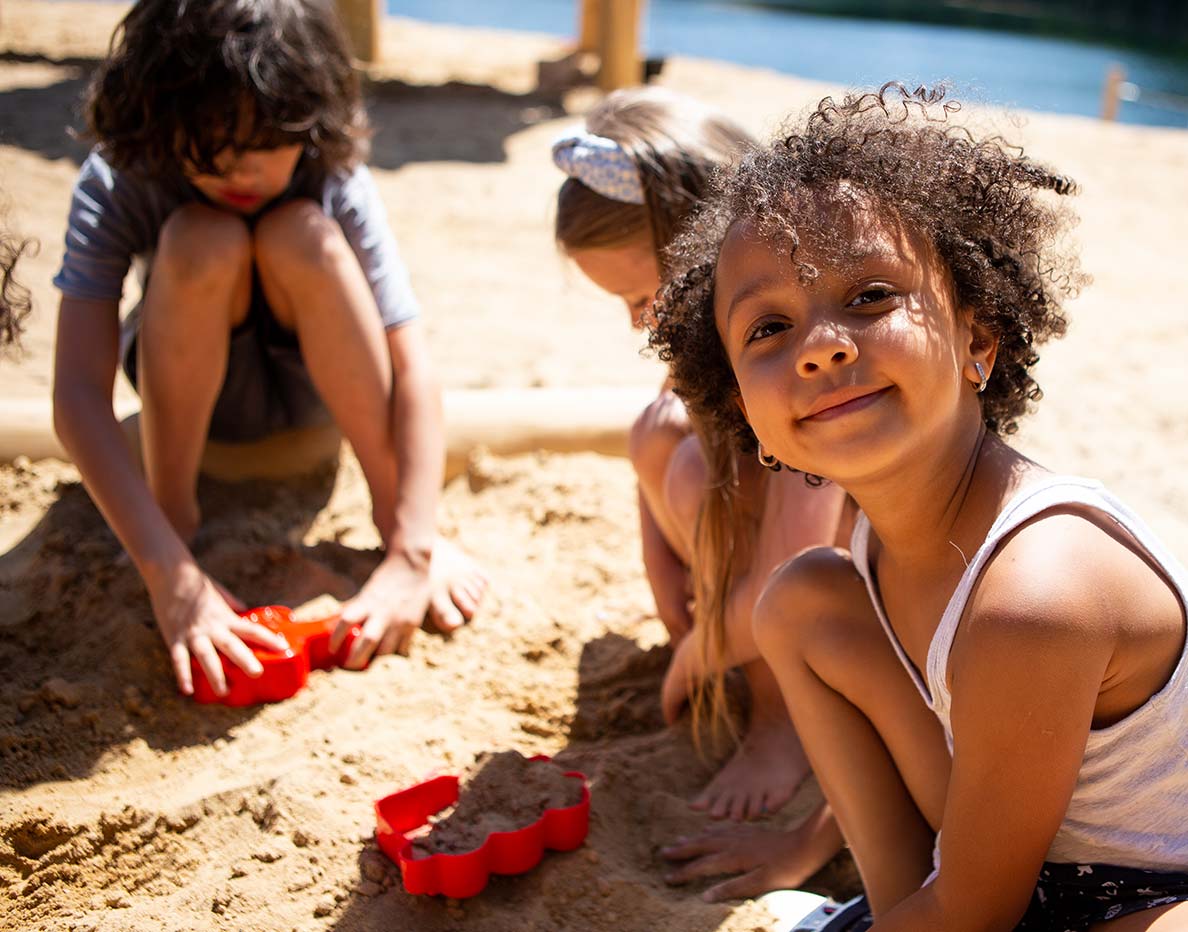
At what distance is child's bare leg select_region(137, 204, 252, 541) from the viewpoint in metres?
2.21

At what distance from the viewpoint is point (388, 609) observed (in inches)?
86.3

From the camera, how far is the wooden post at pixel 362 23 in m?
8.14

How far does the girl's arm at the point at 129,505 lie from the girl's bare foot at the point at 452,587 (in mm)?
342

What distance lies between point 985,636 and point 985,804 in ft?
0.59

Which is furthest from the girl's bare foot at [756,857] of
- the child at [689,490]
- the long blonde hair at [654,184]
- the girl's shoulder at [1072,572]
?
the long blonde hair at [654,184]

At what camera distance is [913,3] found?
86.6 ft

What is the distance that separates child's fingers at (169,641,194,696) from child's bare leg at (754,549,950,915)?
97cm

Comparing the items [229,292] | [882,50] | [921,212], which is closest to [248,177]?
[229,292]

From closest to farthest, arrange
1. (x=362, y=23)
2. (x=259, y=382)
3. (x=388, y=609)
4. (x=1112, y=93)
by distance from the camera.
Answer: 1. (x=388, y=609)
2. (x=259, y=382)
3. (x=362, y=23)
4. (x=1112, y=93)

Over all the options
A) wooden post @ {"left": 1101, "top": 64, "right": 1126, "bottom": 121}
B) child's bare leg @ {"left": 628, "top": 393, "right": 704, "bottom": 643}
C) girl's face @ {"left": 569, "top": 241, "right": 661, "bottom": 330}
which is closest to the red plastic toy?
child's bare leg @ {"left": 628, "top": 393, "right": 704, "bottom": 643}

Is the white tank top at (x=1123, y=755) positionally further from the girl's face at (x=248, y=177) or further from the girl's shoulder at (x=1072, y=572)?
the girl's face at (x=248, y=177)

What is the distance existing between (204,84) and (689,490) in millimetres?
1110

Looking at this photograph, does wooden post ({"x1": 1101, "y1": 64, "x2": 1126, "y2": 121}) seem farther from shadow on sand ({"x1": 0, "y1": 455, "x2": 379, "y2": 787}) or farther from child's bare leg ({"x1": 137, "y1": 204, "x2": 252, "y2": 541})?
child's bare leg ({"x1": 137, "y1": 204, "x2": 252, "y2": 541})

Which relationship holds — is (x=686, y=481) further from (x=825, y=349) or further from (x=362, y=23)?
(x=362, y=23)
